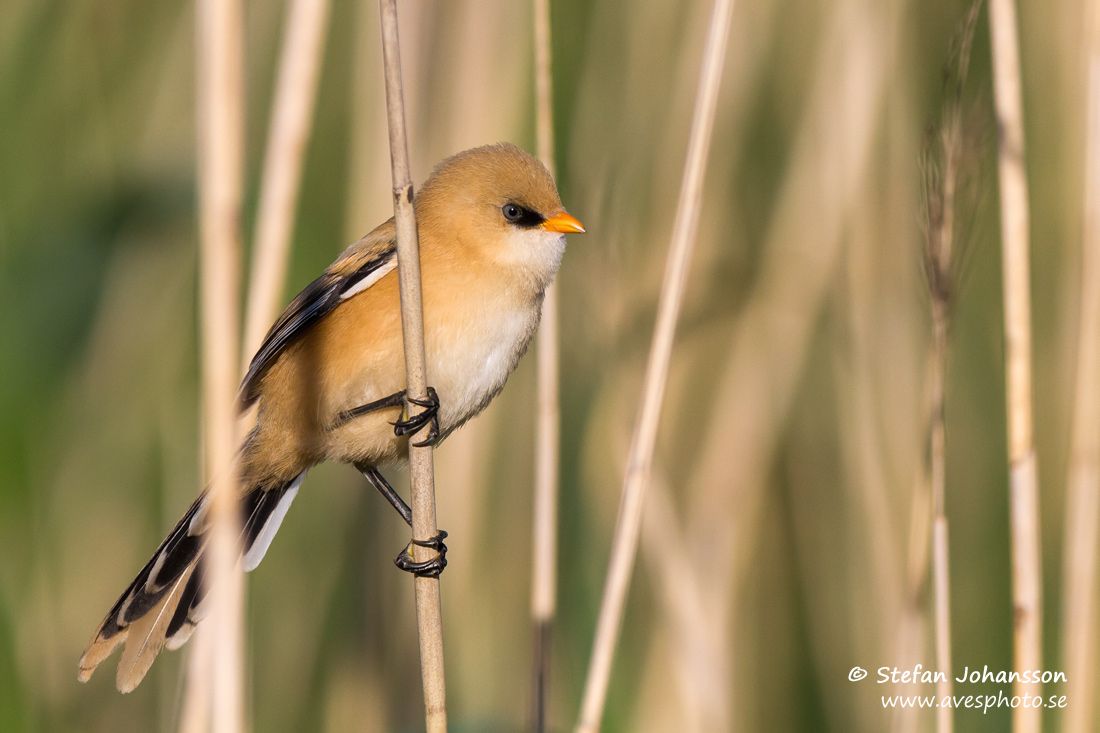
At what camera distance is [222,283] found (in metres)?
1.45

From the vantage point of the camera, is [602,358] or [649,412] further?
[602,358]

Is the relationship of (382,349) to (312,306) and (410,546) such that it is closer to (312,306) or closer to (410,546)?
(312,306)

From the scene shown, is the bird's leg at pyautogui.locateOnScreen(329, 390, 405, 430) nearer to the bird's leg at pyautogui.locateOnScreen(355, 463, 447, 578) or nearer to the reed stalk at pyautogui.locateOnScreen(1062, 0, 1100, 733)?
the bird's leg at pyautogui.locateOnScreen(355, 463, 447, 578)

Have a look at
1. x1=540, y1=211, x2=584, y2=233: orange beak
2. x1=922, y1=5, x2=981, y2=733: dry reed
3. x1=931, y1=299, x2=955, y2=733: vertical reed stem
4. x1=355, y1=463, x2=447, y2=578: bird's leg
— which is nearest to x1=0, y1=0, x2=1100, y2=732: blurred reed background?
x1=355, y1=463, x2=447, y2=578: bird's leg

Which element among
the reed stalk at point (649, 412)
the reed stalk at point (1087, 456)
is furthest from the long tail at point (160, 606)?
the reed stalk at point (1087, 456)

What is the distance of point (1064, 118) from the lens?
114 inches

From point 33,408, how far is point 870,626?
2.37m

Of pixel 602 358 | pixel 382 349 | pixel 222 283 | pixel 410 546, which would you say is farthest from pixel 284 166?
pixel 602 358

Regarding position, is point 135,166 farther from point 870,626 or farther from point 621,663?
point 870,626

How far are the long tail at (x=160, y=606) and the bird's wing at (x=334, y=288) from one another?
0.36 metres

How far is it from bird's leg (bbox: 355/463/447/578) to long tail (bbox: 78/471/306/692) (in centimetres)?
43

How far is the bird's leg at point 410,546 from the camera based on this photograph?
6.01 ft

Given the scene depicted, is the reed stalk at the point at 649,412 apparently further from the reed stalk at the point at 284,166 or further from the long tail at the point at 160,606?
the long tail at the point at 160,606

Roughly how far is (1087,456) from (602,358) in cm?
129
